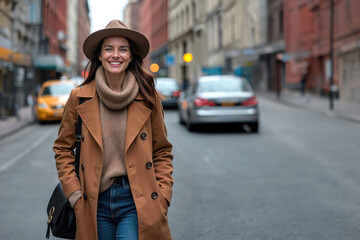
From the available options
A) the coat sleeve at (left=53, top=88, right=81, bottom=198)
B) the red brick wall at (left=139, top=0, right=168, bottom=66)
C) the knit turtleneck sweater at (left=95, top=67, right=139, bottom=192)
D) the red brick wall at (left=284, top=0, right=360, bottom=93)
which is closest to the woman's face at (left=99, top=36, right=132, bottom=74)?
the knit turtleneck sweater at (left=95, top=67, right=139, bottom=192)

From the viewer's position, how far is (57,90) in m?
20.9

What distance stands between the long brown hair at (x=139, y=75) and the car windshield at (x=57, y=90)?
705 inches

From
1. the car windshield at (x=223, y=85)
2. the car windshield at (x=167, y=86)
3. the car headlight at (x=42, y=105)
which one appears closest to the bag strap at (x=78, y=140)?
the car windshield at (x=223, y=85)

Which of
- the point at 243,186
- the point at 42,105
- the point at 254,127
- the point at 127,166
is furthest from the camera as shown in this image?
the point at 42,105

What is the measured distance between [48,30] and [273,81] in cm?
1881

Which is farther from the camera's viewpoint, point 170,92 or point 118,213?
point 170,92

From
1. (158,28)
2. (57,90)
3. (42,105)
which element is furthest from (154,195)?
(158,28)

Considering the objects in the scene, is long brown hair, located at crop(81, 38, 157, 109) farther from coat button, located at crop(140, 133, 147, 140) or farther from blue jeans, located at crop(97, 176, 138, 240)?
blue jeans, located at crop(97, 176, 138, 240)

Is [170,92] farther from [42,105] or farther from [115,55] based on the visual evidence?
[115,55]

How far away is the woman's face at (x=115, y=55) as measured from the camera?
2.97 meters

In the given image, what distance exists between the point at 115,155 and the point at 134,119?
0.21 metres

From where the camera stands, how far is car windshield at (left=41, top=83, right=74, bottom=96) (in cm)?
2069

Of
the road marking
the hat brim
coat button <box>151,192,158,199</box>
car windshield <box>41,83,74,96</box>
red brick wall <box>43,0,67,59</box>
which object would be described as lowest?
the road marking

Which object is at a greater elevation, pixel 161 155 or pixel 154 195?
pixel 161 155
